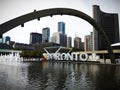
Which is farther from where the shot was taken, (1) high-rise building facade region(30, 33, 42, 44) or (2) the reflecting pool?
(1) high-rise building facade region(30, 33, 42, 44)

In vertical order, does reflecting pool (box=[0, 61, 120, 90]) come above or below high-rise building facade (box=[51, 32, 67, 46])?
below

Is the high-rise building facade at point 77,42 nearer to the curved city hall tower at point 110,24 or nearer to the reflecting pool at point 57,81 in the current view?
the curved city hall tower at point 110,24

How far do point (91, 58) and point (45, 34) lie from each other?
15499 centimetres

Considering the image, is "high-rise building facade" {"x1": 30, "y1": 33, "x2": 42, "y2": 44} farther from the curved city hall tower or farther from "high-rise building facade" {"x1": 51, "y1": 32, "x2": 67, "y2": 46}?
the curved city hall tower

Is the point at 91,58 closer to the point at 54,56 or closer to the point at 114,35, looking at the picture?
the point at 54,56

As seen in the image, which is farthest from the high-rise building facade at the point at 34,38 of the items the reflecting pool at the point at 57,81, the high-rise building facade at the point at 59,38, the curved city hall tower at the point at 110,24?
the reflecting pool at the point at 57,81

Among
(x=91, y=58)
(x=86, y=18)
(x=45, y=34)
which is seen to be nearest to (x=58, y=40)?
(x=45, y=34)

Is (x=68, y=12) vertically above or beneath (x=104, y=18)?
beneath

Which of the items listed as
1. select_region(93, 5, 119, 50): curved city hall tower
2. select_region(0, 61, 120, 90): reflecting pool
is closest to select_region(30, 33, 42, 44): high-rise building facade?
select_region(93, 5, 119, 50): curved city hall tower

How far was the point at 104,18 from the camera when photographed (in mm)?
100125

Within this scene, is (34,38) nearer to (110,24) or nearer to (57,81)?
(110,24)

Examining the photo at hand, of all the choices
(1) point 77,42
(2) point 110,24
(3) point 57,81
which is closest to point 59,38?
(1) point 77,42

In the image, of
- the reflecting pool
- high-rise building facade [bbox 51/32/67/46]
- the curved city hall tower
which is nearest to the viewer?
the reflecting pool

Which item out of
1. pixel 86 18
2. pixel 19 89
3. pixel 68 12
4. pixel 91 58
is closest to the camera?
pixel 19 89
